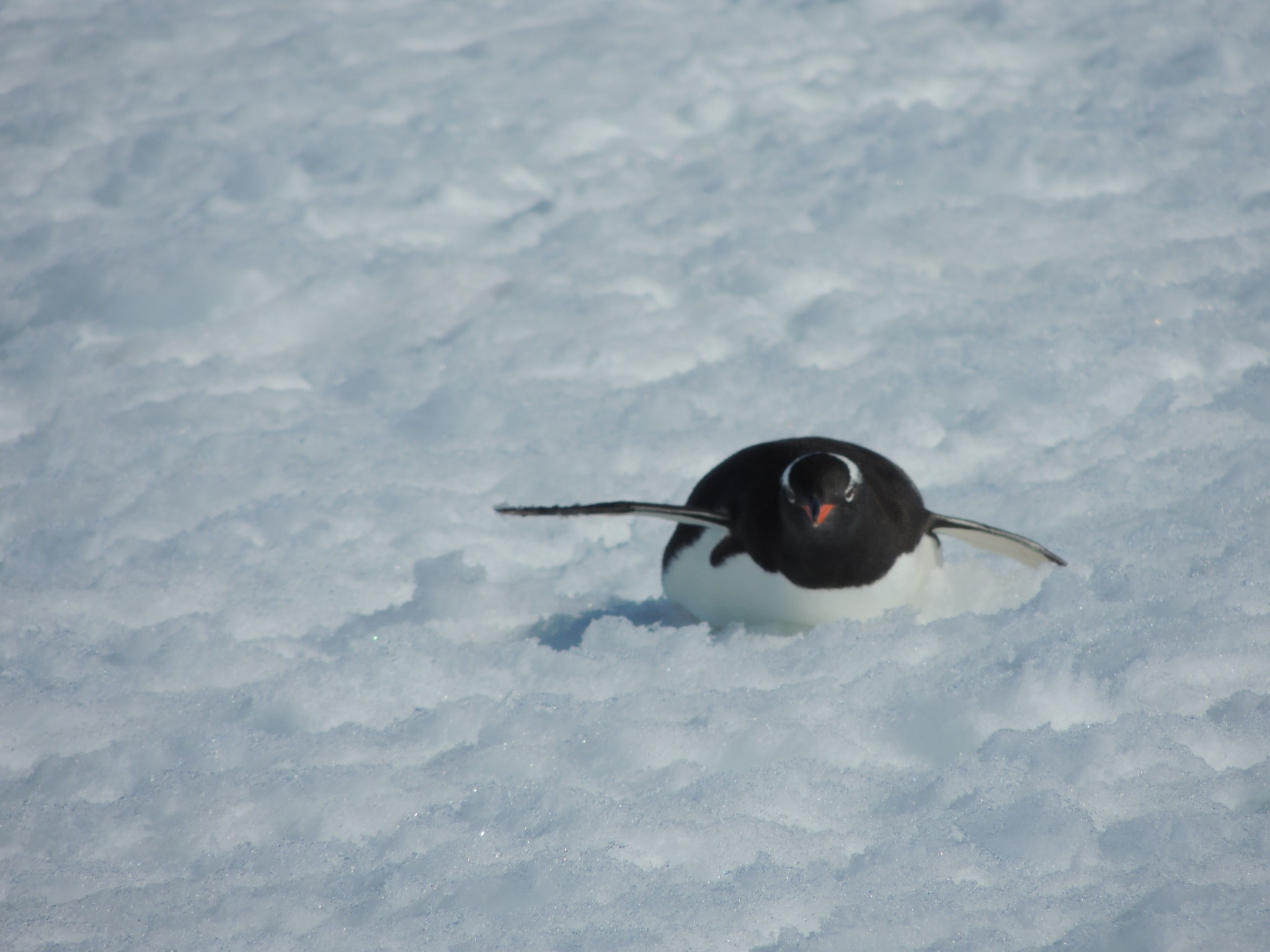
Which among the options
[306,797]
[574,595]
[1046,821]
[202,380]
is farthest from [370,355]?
[1046,821]

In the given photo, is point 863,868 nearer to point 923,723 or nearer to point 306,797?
Answer: point 923,723

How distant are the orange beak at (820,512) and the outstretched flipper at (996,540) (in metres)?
0.43

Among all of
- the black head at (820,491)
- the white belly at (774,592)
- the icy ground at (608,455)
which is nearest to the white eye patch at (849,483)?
the black head at (820,491)

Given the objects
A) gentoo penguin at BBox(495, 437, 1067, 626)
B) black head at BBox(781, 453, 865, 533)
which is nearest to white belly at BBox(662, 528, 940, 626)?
gentoo penguin at BBox(495, 437, 1067, 626)

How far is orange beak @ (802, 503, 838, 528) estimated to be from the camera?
222 cm

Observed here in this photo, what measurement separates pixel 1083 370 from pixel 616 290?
1.68m

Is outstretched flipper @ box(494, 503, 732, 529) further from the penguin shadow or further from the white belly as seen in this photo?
the penguin shadow

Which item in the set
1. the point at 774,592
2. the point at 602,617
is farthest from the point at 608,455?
the point at 774,592

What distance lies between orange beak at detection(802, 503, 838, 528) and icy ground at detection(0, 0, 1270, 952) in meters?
0.26

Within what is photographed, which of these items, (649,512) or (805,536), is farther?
(649,512)

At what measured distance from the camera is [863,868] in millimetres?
1717

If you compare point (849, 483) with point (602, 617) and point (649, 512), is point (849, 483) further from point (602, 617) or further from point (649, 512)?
point (602, 617)

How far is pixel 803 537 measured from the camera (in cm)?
232

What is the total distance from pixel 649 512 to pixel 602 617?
0.29 m
